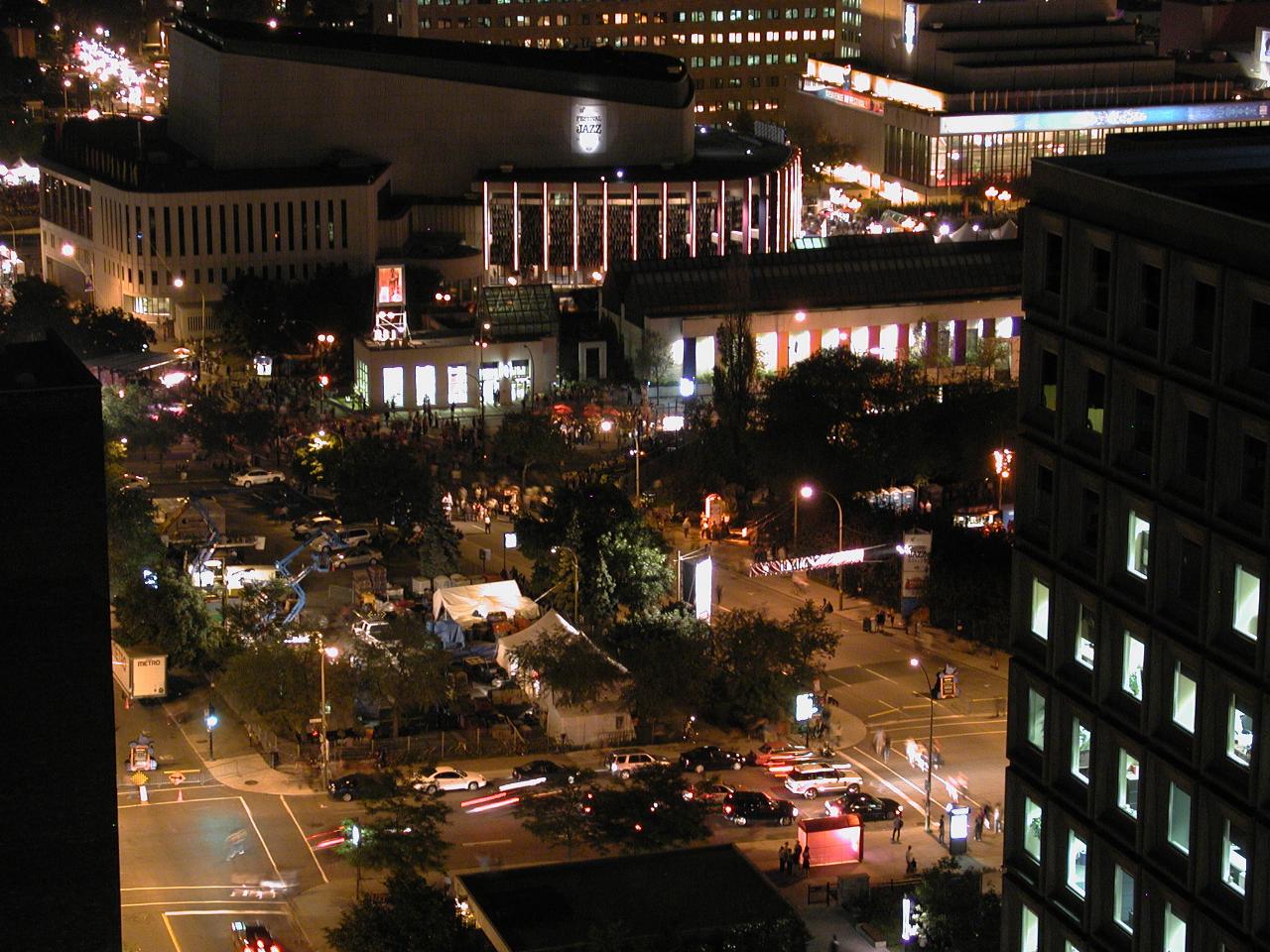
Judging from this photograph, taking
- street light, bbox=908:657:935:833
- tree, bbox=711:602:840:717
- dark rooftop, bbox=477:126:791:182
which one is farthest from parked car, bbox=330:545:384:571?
dark rooftop, bbox=477:126:791:182

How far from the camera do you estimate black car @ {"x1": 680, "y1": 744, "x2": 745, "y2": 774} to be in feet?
229

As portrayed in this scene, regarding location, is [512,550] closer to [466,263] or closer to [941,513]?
[941,513]

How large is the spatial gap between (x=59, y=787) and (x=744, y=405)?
66913 mm

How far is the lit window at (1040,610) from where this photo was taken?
37750 millimetres

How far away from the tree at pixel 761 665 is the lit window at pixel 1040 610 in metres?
35.0

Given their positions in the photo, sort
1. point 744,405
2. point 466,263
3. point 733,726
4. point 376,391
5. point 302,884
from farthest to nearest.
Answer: point 466,263 → point 376,391 → point 744,405 → point 733,726 → point 302,884

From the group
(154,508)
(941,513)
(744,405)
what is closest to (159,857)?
(154,508)

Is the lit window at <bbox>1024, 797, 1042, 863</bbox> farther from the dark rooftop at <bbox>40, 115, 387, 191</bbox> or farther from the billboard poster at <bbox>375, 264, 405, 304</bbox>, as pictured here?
the dark rooftop at <bbox>40, 115, 387, 191</bbox>

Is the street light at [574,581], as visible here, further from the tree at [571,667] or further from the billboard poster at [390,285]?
the billboard poster at [390,285]

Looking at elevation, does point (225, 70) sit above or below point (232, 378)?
above

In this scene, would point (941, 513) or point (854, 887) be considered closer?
point (854, 887)

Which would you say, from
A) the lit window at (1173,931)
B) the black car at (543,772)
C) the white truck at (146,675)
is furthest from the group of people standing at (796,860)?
the lit window at (1173,931)

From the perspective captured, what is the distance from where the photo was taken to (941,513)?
3654 inches

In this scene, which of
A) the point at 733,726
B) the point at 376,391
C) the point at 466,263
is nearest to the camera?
the point at 733,726
